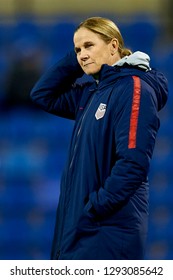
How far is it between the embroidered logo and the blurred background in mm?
2558

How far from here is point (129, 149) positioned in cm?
208

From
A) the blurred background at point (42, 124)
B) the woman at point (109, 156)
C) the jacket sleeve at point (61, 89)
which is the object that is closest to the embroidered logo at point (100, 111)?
the woman at point (109, 156)

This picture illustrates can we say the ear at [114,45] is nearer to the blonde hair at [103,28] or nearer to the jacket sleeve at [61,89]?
the blonde hair at [103,28]

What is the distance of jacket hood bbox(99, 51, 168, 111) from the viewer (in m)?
2.20

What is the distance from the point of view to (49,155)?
502cm

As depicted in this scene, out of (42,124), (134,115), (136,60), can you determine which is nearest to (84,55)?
(136,60)

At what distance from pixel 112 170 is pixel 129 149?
8cm

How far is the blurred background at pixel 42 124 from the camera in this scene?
15.9 ft

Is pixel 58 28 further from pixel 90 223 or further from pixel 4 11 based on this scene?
pixel 90 223

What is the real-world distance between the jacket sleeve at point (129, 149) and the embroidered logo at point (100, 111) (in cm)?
4

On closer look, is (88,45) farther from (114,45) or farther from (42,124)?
(42,124)

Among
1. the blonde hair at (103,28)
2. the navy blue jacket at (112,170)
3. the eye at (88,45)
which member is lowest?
the navy blue jacket at (112,170)

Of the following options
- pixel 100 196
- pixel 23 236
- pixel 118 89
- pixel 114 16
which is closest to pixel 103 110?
pixel 118 89

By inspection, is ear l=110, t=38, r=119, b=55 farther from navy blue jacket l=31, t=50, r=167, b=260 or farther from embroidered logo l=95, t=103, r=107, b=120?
embroidered logo l=95, t=103, r=107, b=120
